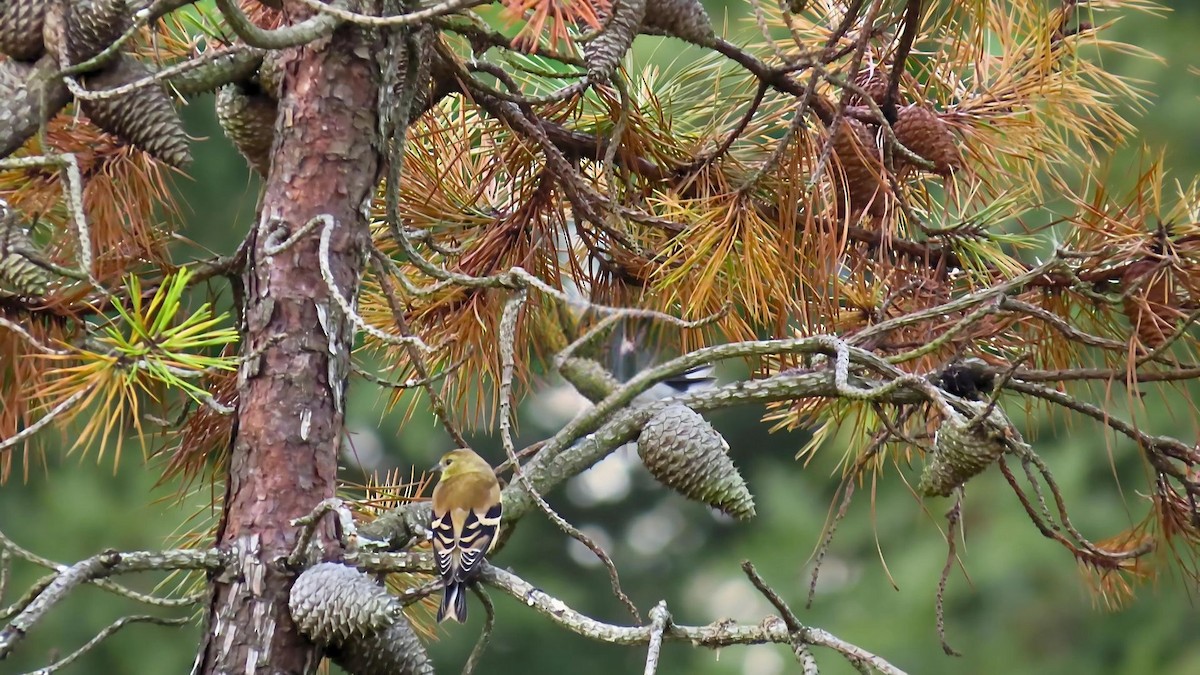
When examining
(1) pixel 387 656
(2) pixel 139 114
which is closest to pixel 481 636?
(1) pixel 387 656

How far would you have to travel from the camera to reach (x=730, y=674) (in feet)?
15.7

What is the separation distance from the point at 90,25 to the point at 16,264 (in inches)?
7.0

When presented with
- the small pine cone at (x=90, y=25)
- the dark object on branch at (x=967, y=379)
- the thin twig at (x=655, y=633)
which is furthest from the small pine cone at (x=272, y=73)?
the dark object on branch at (x=967, y=379)

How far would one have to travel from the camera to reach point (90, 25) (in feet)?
Answer: 3.01

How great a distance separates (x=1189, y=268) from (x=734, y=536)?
183 inches

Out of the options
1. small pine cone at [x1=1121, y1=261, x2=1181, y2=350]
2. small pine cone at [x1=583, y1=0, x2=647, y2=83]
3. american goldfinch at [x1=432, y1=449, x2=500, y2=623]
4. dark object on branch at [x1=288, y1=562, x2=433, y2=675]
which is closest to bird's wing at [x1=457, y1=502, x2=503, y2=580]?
american goldfinch at [x1=432, y1=449, x2=500, y2=623]

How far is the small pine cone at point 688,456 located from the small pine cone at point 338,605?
0.23m

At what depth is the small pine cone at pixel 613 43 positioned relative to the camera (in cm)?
101

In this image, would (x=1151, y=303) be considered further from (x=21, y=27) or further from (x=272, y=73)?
(x=21, y=27)

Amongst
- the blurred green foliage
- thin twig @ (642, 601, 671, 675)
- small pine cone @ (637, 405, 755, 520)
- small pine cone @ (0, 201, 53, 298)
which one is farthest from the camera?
the blurred green foliage

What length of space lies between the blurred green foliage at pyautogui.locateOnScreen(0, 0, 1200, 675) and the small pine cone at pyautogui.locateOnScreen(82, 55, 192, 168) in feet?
9.19

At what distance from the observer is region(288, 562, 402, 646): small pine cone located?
2.81ft

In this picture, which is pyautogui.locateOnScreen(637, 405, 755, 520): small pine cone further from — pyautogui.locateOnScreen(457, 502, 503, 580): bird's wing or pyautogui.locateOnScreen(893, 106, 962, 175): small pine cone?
pyautogui.locateOnScreen(893, 106, 962, 175): small pine cone

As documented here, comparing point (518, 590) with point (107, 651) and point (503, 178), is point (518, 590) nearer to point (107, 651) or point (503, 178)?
point (503, 178)
